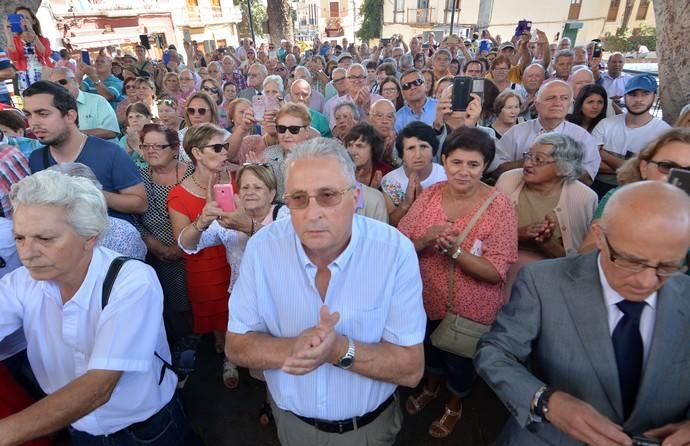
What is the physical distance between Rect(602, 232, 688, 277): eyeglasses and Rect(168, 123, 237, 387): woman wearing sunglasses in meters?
2.26

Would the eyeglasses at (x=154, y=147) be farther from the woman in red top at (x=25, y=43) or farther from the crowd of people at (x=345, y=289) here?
the woman in red top at (x=25, y=43)

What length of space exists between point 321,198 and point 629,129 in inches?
154

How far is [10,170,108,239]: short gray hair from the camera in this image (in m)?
1.43

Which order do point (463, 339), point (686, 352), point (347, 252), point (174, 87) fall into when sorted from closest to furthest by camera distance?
point (686, 352) < point (347, 252) < point (463, 339) < point (174, 87)

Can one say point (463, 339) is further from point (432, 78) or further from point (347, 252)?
point (432, 78)

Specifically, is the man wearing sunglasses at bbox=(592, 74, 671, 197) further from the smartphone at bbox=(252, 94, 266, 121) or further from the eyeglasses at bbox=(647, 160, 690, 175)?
the smartphone at bbox=(252, 94, 266, 121)

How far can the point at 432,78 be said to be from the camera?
698cm

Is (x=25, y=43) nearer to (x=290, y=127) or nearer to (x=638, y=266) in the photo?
(x=290, y=127)

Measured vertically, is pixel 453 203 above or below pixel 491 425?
above

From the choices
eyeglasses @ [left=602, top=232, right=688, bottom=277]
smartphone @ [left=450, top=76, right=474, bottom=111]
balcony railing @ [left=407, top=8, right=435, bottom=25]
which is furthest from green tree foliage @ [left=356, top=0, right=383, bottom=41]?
eyeglasses @ [left=602, top=232, right=688, bottom=277]

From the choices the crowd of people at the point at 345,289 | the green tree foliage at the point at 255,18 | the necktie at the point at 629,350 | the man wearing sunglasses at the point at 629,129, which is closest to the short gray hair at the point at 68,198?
the crowd of people at the point at 345,289

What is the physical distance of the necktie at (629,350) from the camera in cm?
135

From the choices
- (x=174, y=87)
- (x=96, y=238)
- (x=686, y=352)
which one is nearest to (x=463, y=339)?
(x=686, y=352)

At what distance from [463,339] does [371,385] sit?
0.90 meters
